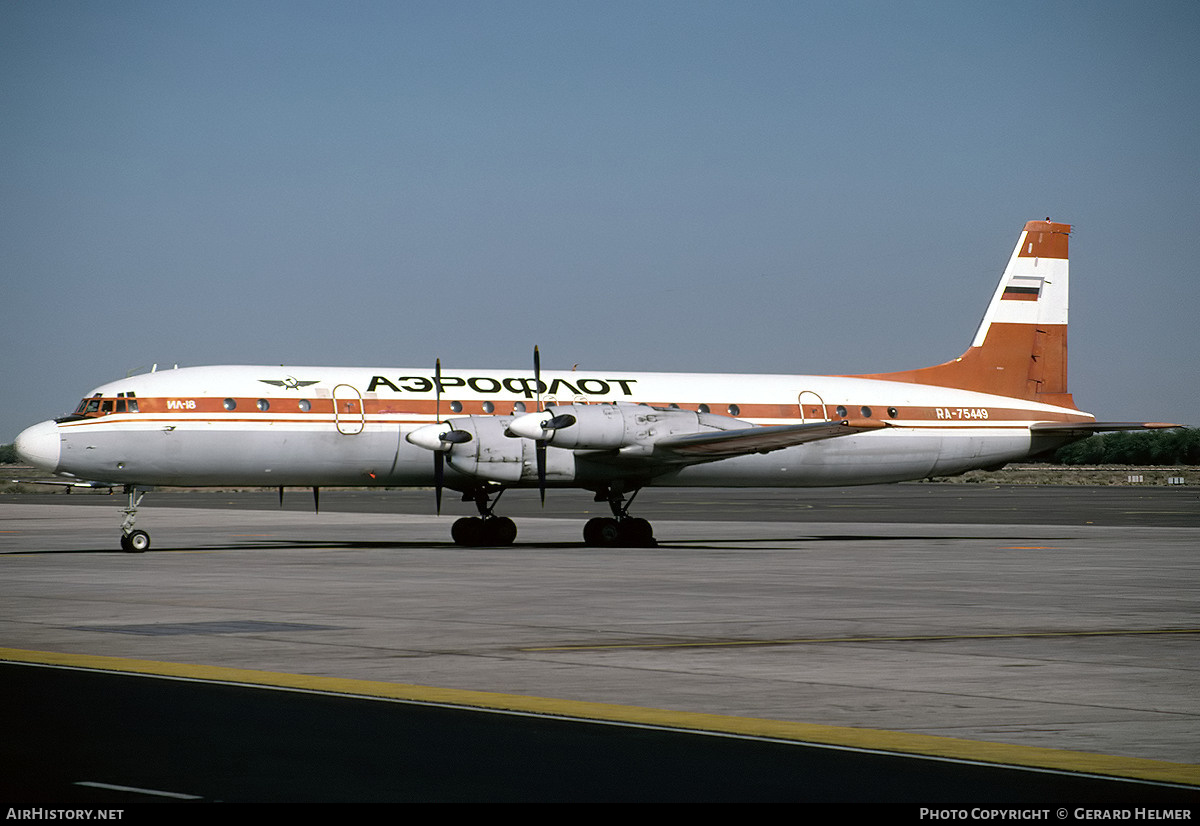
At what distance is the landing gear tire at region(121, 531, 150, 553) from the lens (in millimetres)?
30734

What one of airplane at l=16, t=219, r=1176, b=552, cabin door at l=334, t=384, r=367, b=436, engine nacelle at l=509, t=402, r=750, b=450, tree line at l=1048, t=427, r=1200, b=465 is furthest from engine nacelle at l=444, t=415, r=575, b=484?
tree line at l=1048, t=427, r=1200, b=465

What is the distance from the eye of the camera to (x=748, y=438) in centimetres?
3278

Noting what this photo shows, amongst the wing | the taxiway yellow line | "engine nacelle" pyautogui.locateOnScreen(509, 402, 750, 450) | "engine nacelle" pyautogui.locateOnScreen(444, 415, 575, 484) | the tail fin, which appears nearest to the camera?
the taxiway yellow line

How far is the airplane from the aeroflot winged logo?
4cm

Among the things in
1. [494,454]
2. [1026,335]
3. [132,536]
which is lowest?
[132,536]

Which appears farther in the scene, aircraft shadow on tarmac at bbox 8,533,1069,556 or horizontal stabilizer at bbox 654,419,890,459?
aircraft shadow on tarmac at bbox 8,533,1069,556

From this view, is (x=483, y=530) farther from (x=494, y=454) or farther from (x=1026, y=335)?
(x=1026, y=335)

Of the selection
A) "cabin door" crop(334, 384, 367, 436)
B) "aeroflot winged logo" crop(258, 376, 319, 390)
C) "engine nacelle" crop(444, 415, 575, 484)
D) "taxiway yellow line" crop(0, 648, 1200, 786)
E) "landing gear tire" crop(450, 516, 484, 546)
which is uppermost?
"aeroflot winged logo" crop(258, 376, 319, 390)

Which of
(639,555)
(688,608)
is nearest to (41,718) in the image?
(688,608)

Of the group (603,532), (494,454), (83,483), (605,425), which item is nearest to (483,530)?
(494,454)

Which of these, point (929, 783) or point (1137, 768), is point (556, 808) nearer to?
point (929, 783)

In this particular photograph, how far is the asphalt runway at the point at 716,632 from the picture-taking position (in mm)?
10719

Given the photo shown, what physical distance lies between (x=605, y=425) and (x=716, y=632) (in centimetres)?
1606

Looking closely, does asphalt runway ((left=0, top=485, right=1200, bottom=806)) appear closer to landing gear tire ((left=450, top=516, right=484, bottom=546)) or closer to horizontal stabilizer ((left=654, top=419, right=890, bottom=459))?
landing gear tire ((left=450, top=516, right=484, bottom=546))
